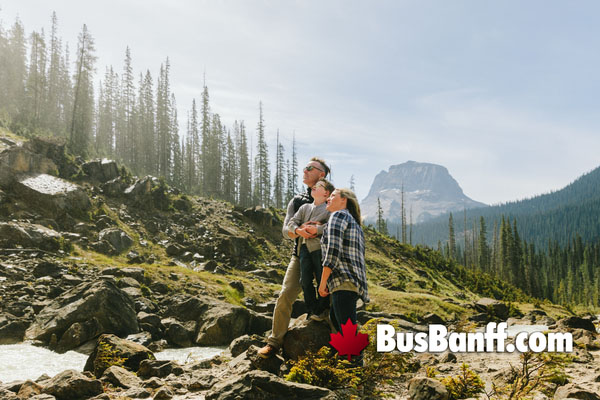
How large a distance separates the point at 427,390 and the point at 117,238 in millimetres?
20171

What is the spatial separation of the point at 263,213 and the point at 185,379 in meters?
24.8

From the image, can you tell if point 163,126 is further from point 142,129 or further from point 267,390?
point 267,390

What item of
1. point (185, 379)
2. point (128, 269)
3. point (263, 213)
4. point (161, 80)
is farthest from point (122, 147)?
point (185, 379)

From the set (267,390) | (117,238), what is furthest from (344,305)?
(117,238)

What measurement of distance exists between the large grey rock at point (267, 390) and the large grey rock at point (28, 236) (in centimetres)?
1661

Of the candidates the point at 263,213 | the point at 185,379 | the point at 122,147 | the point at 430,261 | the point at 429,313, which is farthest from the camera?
the point at 122,147

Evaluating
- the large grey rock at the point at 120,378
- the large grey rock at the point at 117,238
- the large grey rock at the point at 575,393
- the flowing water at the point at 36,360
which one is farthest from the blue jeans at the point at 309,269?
the large grey rock at the point at 117,238

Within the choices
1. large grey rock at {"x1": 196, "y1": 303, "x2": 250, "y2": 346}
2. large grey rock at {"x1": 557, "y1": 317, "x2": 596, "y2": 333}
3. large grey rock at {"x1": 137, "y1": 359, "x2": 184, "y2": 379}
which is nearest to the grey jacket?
large grey rock at {"x1": 137, "y1": 359, "x2": 184, "y2": 379}

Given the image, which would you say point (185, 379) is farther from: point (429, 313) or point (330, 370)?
point (429, 313)

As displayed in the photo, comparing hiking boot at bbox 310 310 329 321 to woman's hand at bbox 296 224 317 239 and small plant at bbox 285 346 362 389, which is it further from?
woman's hand at bbox 296 224 317 239

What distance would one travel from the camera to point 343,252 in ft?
15.6

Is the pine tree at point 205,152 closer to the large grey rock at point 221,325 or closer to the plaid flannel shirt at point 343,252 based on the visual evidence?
the large grey rock at point 221,325

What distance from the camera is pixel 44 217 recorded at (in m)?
19.4

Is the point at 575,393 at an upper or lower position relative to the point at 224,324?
upper
